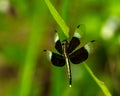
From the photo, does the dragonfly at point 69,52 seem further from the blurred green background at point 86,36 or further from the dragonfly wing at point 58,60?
the blurred green background at point 86,36

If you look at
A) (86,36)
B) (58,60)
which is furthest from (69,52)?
(86,36)

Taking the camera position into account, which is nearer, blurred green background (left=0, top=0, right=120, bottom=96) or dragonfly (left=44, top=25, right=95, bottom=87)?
dragonfly (left=44, top=25, right=95, bottom=87)

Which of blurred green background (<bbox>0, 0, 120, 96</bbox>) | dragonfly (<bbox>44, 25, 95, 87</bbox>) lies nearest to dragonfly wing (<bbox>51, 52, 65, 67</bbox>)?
dragonfly (<bbox>44, 25, 95, 87</bbox>)

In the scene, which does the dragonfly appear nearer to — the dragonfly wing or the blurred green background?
the dragonfly wing

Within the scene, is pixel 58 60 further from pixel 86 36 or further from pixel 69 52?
pixel 86 36

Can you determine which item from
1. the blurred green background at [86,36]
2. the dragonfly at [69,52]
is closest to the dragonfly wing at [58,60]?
the dragonfly at [69,52]

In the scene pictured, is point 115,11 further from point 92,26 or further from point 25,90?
point 25,90

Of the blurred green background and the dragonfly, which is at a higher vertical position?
the blurred green background

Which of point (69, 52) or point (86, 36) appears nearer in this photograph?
point (69, 52)

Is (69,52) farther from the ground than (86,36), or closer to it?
closer to it

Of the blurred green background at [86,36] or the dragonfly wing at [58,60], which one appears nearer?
the dragonfly wing at [58,60]

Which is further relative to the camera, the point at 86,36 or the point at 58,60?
the point at 86,36
